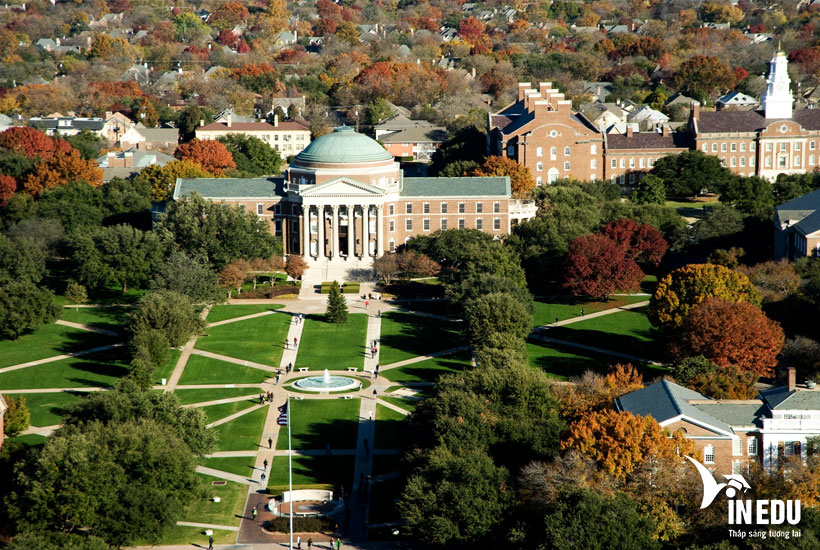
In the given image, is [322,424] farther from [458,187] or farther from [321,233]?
[458,187]

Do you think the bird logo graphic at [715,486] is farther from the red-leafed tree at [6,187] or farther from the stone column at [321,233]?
the red-leafed tree at [6,187]

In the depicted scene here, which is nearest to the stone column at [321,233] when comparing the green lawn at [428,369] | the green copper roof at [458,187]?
the green copper roof at [458,187]

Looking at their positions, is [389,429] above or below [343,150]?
below

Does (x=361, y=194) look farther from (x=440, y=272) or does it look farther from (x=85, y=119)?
(x=85, y=119)

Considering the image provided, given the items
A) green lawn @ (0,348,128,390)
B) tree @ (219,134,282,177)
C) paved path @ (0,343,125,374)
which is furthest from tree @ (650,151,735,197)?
green lawn @ (0,348,128,390)

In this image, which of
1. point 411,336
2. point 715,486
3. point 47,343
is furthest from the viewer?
point 411,336

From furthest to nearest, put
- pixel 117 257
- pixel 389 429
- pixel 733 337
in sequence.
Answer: pixel 117 257 → pixel 733 337 → pixel 389 429

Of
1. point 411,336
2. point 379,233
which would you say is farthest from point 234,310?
point 379,233

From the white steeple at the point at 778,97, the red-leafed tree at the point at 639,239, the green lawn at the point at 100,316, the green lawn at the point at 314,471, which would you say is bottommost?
the green lawn at the point at 314,471
